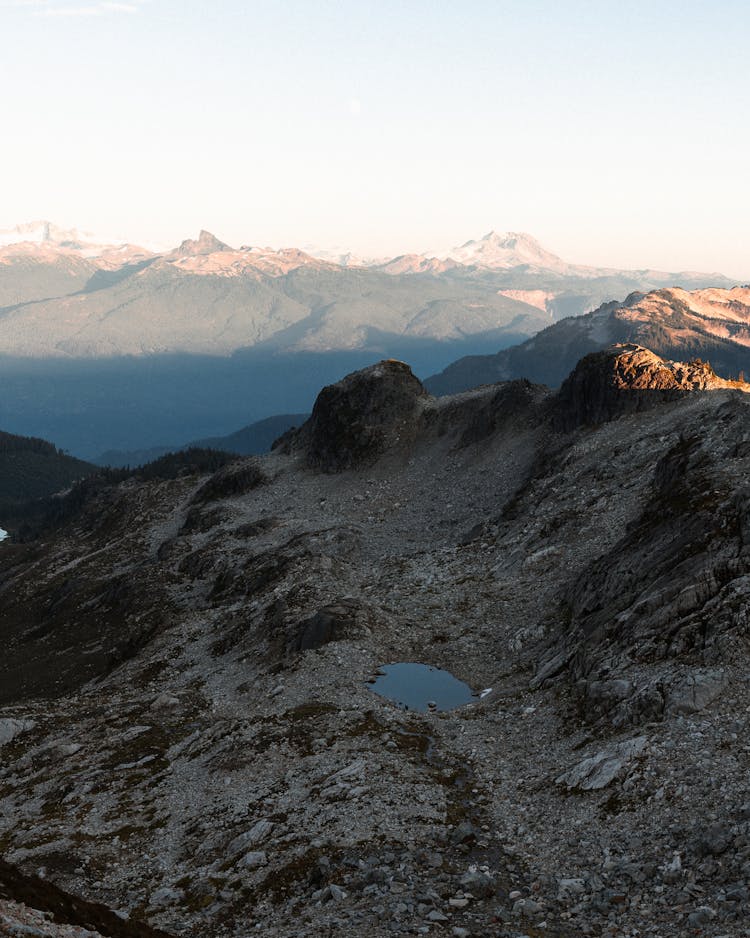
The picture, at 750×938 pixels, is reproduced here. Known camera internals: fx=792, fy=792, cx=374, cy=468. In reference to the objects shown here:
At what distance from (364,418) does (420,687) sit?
232 ft

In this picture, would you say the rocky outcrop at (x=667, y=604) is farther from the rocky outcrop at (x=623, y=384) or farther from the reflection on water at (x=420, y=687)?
the rocky outcrop at (x=623, y=384)

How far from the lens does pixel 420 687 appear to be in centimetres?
5172

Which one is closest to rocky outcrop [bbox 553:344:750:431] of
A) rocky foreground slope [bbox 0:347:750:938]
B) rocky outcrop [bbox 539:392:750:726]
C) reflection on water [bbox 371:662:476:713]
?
rocky foreground slope [bbox 0:347:750:938]

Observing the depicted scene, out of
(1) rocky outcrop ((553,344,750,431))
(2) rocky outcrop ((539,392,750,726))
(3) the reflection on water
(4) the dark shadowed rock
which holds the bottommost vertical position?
(3) the reflection on water

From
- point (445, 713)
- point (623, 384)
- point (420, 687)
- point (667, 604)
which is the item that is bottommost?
point (420, 687)

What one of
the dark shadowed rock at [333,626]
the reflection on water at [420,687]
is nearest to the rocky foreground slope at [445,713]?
the dark shadowed rock at [333,626]

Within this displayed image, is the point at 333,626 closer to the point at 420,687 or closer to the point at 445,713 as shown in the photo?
the point at 420,687

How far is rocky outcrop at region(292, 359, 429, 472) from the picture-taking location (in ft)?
378

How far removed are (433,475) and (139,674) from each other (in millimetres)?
46575

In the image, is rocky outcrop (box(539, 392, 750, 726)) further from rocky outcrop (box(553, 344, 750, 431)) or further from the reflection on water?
rocky outcrop (box(553, 344, 750, 431))

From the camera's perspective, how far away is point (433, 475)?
102688 millimetres

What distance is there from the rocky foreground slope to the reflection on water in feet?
4.02

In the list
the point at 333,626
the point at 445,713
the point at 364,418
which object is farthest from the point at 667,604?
the point at 364,418

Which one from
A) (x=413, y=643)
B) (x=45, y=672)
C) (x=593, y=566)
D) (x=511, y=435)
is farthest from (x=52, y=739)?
(x=511, y=435)
